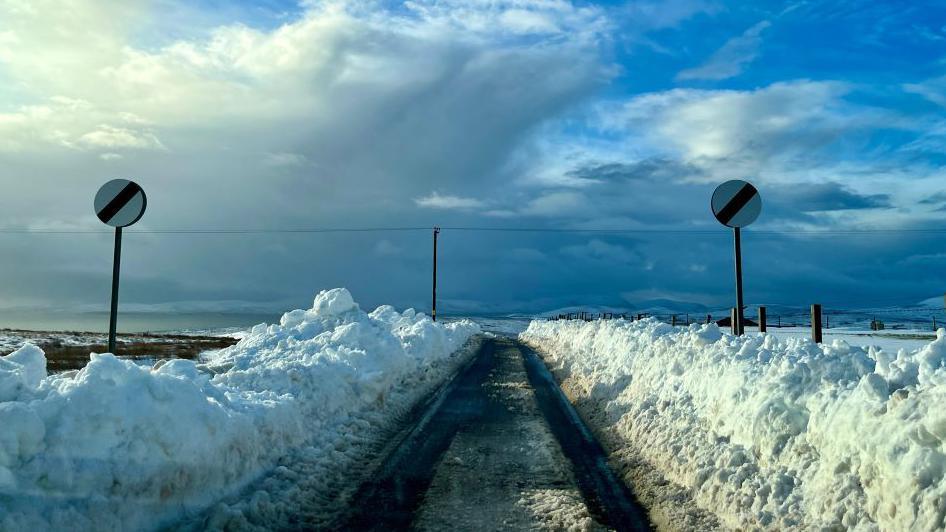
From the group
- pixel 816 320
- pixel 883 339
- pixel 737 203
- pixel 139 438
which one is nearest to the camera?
pixel 139 438

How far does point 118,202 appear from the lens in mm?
9281

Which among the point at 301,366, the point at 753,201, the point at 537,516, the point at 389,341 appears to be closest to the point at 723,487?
the point at 537,516

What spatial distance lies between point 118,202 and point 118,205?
0.04 meters

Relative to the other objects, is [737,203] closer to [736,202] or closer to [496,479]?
[736,202]

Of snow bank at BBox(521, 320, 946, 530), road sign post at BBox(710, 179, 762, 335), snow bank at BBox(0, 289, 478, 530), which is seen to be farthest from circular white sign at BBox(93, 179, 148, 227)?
road sign post at BBox(710, 179, 762, 335)

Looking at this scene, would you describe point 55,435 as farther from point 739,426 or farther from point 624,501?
point 739,426

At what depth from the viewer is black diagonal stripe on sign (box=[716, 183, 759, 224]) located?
37.8 feet

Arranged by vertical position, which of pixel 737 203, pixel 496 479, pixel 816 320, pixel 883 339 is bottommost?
pixel 496 479

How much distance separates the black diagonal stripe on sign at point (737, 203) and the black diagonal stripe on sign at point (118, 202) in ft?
32.7

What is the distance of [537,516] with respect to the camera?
21.5 feet

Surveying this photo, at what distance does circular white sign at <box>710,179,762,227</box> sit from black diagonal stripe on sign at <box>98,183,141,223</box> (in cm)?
985

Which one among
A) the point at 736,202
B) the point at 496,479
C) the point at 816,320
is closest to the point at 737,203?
the point at 736,202

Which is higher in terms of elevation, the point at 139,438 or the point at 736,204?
the point at 736,204

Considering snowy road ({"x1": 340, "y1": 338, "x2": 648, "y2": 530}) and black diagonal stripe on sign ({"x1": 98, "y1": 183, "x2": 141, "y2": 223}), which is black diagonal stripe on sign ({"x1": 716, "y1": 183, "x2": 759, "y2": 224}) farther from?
black diagonal stripe on sign ({"x1": 98, "y1": 183, "x2": 141, "y2": 223})
